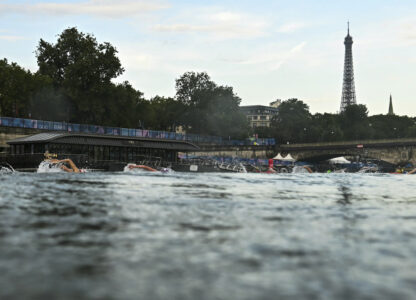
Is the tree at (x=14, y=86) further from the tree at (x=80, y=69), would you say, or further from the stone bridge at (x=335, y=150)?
the stone bridge at (x=335, y=150)

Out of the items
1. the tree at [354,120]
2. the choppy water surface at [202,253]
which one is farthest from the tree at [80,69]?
the tree at [354,120]

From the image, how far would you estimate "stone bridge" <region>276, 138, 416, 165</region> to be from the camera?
92.2 metres

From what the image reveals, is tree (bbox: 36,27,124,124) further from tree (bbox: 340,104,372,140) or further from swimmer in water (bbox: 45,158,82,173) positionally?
tree (bbox: 340,104,372,140)

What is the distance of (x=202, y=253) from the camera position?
25.7 ft

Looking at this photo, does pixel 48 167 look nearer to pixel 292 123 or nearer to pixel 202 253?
pixel 202 253

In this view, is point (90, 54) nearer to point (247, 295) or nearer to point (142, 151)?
point (142, 151)

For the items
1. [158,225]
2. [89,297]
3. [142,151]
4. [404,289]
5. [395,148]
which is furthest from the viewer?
[395,148]

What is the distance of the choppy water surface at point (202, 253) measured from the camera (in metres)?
5.94

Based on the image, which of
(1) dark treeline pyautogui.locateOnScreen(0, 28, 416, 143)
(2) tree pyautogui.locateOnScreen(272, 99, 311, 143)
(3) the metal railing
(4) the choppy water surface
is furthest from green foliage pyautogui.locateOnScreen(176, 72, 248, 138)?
(4) the choppy water surface

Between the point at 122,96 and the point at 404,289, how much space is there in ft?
262

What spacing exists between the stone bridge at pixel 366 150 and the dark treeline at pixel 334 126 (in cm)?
2622

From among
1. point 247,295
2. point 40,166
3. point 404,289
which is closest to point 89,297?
point 247,295

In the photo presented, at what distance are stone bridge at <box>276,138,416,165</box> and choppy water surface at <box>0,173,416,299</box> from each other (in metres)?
83.5

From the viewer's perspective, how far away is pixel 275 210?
46.8ft
